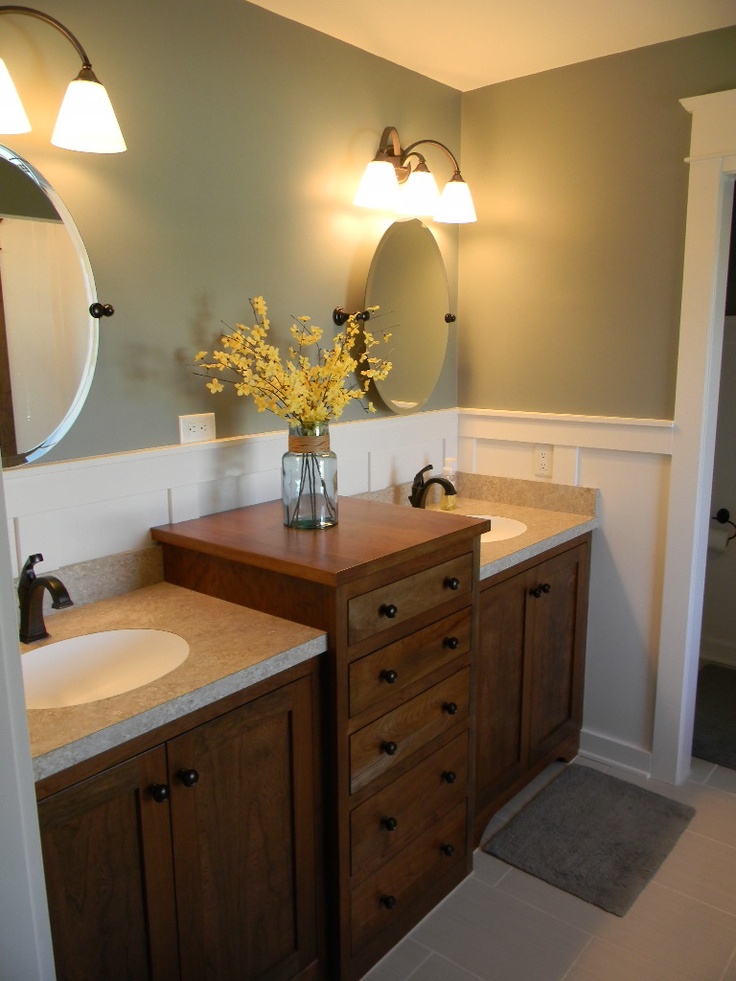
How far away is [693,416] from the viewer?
2.35 meters

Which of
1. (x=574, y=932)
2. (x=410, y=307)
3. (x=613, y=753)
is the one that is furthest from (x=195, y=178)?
(x=613, y=753)

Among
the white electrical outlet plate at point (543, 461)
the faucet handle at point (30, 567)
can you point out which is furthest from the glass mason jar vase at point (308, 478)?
the white electrical outlet plate at point (543, 461)

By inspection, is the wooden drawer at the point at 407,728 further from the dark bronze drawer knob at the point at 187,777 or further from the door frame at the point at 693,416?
the door frame at the point at 693,416

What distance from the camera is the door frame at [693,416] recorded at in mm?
2215

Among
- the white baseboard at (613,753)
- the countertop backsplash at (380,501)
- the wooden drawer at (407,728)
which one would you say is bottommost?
the white baseboard at (613,753)

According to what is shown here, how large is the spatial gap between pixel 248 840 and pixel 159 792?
0.28 metres

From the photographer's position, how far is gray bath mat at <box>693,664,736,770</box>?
2.72 metres

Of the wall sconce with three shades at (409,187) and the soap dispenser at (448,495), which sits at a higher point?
the wall sconce with three shades at (409,187)

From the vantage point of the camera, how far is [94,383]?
175 centimetres

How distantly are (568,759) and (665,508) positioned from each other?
0.93 meters

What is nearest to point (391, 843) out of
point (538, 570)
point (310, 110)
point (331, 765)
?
point (331, 765)

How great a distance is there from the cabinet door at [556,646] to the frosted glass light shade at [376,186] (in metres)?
1.19

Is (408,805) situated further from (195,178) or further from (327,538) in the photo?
(195,178)

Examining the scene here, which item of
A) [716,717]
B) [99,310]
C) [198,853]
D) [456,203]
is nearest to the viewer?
[198,853]
